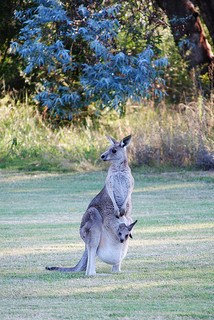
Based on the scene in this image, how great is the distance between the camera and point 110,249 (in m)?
5.95

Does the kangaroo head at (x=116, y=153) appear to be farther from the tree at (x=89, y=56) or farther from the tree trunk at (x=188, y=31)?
the tree trunk at (x=188, y=31)

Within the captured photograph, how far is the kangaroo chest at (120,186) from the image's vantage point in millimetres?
6180

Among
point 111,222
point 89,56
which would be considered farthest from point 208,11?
point 111,222

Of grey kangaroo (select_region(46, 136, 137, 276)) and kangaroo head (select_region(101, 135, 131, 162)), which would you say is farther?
kangaroo head (select_region(101, 135, 131, 162))

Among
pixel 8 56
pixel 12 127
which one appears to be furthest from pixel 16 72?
pixel 12 127

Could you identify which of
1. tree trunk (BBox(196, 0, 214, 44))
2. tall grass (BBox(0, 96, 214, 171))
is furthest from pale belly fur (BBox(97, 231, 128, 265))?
tree trunk (BBox(196, 0, 214, 44))

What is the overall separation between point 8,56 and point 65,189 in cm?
1126

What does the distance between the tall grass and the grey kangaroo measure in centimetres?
1019

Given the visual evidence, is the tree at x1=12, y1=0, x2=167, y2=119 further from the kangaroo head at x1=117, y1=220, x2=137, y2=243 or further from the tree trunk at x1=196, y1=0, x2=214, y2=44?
the kangaroo head at x1=117, y1=220, x2=137, y2=243

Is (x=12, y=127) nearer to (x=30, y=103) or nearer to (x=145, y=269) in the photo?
(x=30, y=103)

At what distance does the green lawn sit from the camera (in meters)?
4.70

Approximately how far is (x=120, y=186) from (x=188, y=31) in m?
15.8

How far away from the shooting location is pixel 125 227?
19.3ft

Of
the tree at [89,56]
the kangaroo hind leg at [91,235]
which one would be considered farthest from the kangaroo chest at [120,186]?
the tree at [89,56]
